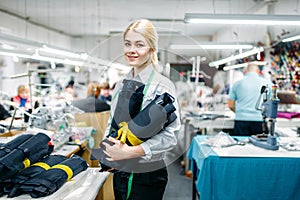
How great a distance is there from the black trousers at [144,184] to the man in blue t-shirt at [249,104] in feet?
8.41

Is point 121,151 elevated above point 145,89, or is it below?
below

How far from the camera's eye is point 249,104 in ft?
11.5

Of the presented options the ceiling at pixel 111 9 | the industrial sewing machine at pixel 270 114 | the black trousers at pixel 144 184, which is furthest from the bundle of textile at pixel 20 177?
the ceiling at pixel 111 9

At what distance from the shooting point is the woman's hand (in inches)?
37.1

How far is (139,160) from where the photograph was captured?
100 centimetres

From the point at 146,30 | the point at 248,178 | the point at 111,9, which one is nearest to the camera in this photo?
the point at 146,30

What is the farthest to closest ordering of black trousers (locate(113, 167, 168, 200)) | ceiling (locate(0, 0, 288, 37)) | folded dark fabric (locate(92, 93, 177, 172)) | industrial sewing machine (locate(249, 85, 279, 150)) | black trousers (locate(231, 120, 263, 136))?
ceiling (locate(0, 0, 288, 37))
black trousers (locate(231, 120, 263, 136))
industrial sewing machine (locate(249, 85, 279, 150))
black trousers (locate(113, 167, 168, 200))
folded dark fabric (locate(92, 93, 177, 172))

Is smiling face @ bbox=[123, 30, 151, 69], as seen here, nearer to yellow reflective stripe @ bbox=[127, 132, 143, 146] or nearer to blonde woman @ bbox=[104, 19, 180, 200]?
blonde woman @ bbox=[104, 19, 180, 200]

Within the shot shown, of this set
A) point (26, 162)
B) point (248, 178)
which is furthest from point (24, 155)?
point (248, 178)

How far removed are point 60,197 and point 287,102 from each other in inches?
136

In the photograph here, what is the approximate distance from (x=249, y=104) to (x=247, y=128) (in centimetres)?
28

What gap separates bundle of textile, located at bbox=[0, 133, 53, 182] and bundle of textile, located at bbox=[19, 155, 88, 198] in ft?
0.24

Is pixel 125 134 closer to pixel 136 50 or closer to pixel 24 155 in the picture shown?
pixel 136 50

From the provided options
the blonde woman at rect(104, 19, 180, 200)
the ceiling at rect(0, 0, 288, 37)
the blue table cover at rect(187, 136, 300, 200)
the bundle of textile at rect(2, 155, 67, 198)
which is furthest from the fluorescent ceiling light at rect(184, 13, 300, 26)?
the ceiling at rect(0, 0, 288, 37)
